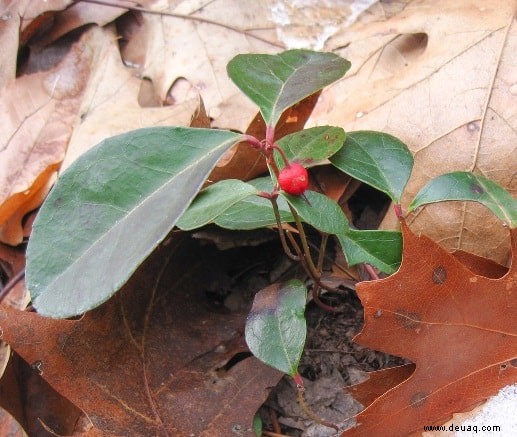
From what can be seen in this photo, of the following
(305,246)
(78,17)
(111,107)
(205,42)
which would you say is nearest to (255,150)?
(305,246)

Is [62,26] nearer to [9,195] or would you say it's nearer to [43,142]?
[43,142]

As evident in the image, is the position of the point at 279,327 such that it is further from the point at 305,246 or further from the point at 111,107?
the point at 111,107

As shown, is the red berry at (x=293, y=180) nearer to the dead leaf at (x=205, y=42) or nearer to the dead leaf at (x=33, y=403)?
the dead leaf at (x=33, y=403)

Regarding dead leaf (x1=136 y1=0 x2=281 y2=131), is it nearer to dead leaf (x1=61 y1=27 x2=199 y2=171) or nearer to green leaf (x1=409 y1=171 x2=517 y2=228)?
dead leaf (x1=61 y1=27 x2=199 y2=171)

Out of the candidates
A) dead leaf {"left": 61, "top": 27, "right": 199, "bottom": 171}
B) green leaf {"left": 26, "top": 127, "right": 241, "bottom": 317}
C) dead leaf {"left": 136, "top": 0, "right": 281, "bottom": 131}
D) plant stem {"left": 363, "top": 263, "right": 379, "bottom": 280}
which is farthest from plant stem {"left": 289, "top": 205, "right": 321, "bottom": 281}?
dead leaf {"left": 136, "top": 0, "right": 281, "bottom": 131}

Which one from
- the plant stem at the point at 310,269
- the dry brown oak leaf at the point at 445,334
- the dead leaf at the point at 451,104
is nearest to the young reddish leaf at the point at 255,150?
the dead leaf at the point at 451,104
